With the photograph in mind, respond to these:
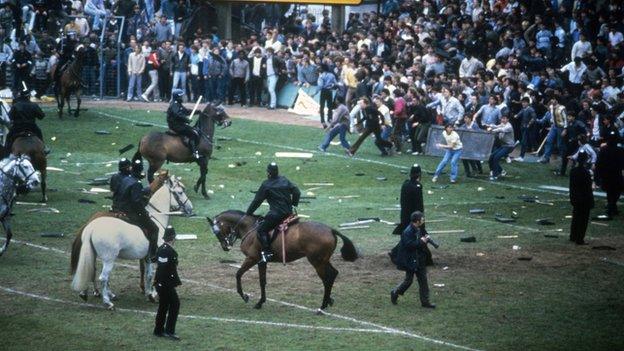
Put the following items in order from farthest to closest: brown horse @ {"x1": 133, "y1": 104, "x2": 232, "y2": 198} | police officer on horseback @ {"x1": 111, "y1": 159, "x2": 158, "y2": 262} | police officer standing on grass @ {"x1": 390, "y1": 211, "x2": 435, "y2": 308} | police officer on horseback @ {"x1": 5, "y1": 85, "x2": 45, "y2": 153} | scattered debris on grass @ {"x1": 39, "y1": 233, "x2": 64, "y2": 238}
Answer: brown horse @ {"x1": 133, "y1": 104, "x2": 232, "y2": 198}
police officer on horseback @ {"x1": 5, "y1": 85, "x2": 45, "y2": 153}
scattered debris on grass @ {"x1": 39, "y1": 233, "x2": 64, "y2": 238}
police officer standing on grass @ {"x1": 390, "y1": 211, "x2": 435, "y2": 308}
police officer on horseback @ {"x1": 111, "y1": 159, "x2": 158, "y2": 262}

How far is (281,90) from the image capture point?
2009 inches

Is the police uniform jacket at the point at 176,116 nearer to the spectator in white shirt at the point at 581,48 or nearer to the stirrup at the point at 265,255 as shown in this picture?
the stirrup at the point at 265,255

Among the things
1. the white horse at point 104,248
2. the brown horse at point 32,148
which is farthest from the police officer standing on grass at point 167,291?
the brown horse at point 32,148

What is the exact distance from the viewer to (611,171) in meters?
32.0

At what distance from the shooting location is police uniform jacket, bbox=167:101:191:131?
108 ft

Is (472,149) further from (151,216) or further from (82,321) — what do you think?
(82,321)

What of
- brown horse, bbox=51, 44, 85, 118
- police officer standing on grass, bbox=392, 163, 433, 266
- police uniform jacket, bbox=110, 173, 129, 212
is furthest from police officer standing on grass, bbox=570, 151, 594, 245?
brown horse, bbox=51, 44, 85, 118

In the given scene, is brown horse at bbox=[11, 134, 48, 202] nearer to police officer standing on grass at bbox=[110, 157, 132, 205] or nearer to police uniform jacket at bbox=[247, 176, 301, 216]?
police officer standing on grass at bbox=[110, 157, 132, 205]

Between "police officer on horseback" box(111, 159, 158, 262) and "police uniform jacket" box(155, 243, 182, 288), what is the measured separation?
6.52ft

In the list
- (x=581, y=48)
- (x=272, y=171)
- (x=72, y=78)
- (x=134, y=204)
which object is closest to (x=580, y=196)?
(x=272, y=171)

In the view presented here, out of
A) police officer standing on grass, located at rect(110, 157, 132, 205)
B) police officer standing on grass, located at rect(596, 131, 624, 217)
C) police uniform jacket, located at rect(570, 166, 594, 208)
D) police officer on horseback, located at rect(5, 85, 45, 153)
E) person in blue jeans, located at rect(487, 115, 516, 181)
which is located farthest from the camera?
person in blue jeans, located at rect(487, 115, 516, 181)

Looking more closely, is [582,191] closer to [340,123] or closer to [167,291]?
[167,291]

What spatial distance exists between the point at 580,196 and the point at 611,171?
160 inches

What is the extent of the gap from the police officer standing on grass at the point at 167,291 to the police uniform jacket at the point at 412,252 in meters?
4.06
